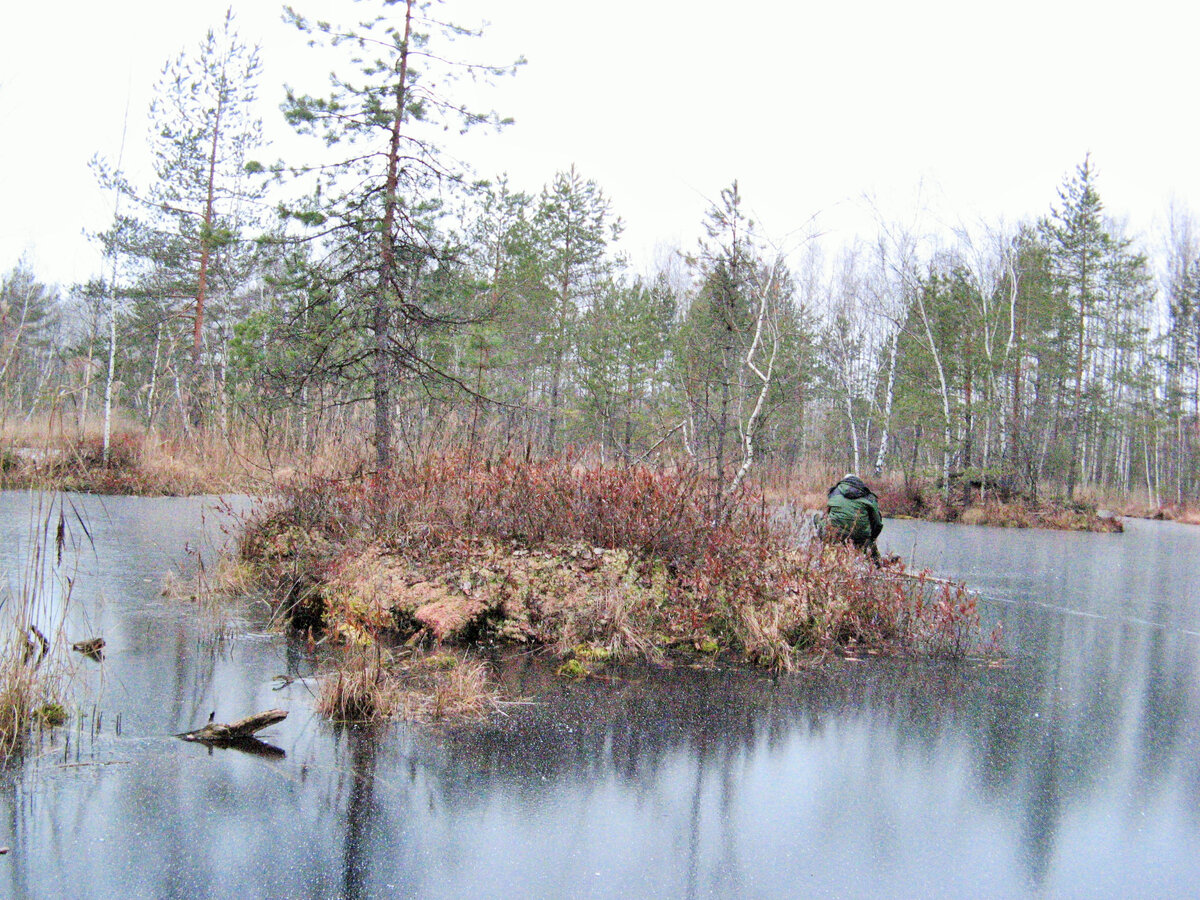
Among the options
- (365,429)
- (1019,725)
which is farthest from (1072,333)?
(1019,725)

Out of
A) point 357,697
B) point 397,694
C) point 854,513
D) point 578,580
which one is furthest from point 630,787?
point 854,513

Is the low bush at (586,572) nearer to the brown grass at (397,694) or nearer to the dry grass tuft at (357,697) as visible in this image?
the brown grass at (397,694)

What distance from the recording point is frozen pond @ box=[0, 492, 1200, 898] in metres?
3.56

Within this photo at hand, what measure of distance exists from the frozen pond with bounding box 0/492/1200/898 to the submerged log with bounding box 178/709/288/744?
0.34 feet

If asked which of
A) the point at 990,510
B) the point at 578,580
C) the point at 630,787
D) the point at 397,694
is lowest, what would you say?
the point at 630,787

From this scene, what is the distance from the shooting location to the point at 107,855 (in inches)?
137

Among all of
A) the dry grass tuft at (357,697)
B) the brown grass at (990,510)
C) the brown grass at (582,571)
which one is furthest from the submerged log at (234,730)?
the brown grass at (990,510)

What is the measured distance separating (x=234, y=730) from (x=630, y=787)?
2224 mm

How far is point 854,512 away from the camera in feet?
33.2

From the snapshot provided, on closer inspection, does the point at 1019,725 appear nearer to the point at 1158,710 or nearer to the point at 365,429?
the point at 1158,710

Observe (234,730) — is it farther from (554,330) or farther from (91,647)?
(554,330)

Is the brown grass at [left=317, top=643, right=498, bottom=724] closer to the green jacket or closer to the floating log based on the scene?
the floating log

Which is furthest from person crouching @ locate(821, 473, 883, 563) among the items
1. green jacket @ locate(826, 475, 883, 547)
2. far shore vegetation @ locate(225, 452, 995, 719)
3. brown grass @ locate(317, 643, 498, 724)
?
brown grass @ locate(317, 643, 498, 724)

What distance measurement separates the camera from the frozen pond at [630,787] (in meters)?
3.56
